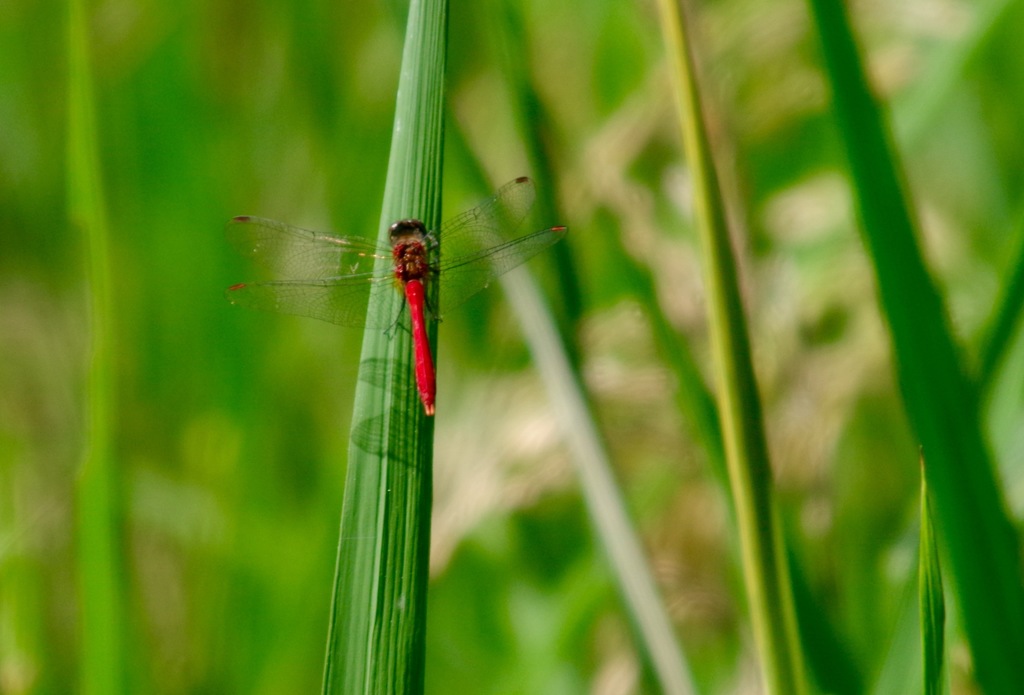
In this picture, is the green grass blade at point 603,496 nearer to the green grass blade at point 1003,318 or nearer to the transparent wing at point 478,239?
the transparent wing at point 478,239

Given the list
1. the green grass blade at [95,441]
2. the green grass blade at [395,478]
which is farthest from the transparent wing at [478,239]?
the green grass blade at [95,441]

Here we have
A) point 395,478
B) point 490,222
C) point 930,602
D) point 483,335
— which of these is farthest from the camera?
point 483,335

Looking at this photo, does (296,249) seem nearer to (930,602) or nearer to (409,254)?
(409,254)

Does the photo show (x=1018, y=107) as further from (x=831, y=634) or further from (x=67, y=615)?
(x=67, y=615)

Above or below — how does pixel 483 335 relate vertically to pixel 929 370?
above

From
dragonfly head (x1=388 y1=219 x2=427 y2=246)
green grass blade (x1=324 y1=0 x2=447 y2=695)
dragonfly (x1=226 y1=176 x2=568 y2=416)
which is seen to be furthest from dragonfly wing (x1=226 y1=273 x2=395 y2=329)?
green grass blade (x1=324 y1=0 x2=447 y2=695)

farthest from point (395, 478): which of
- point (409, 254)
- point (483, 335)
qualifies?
point (483, 335)
